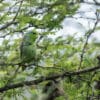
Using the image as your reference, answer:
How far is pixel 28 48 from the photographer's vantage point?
3.00m

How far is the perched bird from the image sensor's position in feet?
9.68

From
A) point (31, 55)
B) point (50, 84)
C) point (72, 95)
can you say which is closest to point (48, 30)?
point (31, 55)

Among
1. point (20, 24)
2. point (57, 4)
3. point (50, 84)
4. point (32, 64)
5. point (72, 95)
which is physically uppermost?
point (50, 84)

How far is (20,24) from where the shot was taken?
3.20m

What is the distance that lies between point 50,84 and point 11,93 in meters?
2.52

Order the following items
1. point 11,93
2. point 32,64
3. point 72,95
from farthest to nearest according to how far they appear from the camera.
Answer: point 72,95 → point 11,93 → point 32,64

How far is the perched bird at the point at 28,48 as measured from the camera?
2951mm

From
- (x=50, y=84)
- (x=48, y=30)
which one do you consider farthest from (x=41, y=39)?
(x=50, y=84)

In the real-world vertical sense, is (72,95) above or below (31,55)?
below

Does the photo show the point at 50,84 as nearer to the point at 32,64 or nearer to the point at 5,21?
the point at 32,64

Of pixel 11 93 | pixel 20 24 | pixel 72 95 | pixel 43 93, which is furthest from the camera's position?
pixel 72 95

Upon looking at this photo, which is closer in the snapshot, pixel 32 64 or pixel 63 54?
pixel 32 64

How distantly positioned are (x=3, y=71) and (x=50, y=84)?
92.6 inches

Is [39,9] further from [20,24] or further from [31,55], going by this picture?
[31,55]
